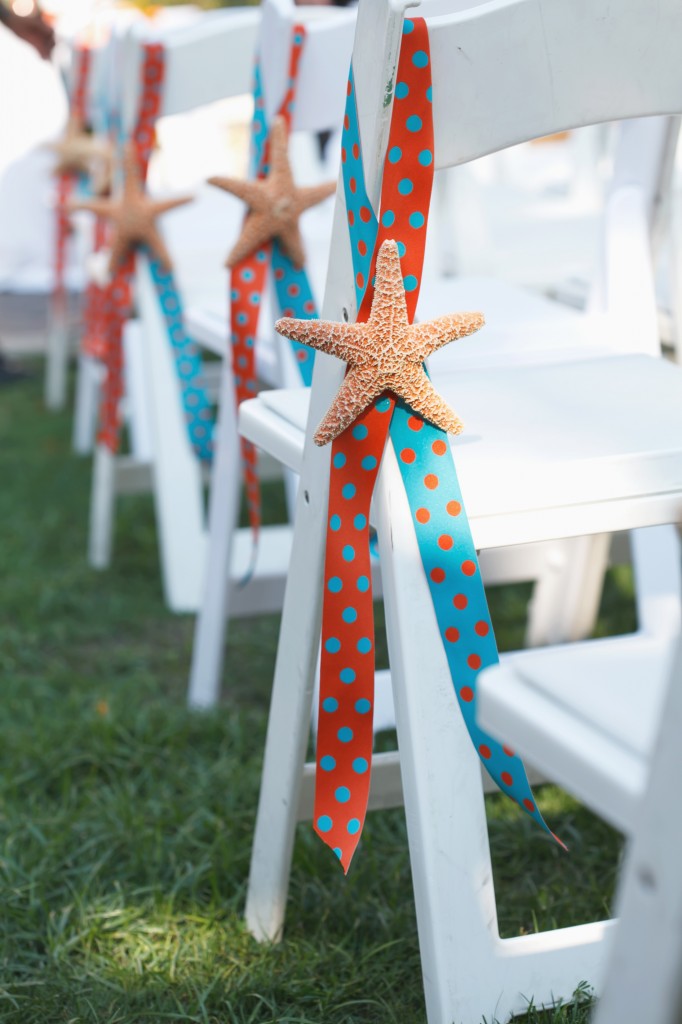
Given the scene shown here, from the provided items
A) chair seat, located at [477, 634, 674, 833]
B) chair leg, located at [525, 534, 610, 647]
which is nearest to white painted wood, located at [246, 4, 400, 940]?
chair seat, located at [477, 634, 674, 833]

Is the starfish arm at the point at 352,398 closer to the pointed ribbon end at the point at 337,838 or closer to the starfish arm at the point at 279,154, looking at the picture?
the pointed ribbon end at the point at 337,838

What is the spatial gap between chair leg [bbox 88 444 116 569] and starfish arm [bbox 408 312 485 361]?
167cm

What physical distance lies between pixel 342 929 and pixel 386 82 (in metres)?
0.88

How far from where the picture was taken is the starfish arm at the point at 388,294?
96cm

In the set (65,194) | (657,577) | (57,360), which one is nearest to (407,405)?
(657,577)

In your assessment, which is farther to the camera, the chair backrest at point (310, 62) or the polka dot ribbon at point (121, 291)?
the polka dot ribbon at point (121, 291)

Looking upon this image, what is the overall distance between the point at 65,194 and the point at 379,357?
2.49 metres

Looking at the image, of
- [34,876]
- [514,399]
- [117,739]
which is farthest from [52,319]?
[514,399]

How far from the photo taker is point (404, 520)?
1000 millimetres

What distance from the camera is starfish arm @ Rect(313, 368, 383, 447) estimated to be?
3.22 ft

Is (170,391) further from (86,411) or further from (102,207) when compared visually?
(86,411)

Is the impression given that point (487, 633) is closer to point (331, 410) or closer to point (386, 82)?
point (331, 410)

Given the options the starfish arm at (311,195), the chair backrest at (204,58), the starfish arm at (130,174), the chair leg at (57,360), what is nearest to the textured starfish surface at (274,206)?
the starfish arm at (311,195)

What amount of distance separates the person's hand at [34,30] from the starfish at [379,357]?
2.86m
